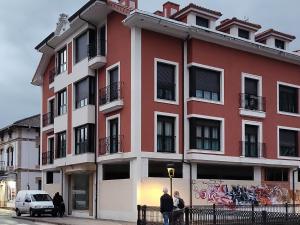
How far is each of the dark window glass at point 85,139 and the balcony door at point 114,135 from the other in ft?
7.06

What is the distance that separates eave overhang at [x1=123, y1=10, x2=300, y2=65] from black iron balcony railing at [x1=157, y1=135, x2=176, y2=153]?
6.04m

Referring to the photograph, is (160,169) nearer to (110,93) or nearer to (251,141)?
(110,93)

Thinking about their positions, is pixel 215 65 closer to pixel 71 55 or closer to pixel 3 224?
pixel 71 55

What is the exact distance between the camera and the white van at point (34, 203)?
126 feet

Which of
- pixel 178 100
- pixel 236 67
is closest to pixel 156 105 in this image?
pixel 178 100

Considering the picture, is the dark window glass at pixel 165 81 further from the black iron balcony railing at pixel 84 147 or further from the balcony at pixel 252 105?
the black iron balcony railing at pixel 84 147

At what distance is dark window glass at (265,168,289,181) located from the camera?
3703cm

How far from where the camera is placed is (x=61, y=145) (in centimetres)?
3972

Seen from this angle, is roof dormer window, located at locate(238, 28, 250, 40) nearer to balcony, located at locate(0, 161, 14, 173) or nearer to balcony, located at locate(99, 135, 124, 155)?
balcony, located at locate(99, 135, 124, 155)

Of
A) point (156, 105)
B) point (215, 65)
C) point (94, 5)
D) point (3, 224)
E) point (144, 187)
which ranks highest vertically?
point (94, 5)

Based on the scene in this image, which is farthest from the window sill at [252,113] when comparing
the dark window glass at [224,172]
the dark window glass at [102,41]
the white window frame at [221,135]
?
the dark window glass at [102,41]

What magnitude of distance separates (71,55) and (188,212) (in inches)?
736

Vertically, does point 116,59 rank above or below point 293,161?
above

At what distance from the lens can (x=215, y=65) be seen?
3434 cm
